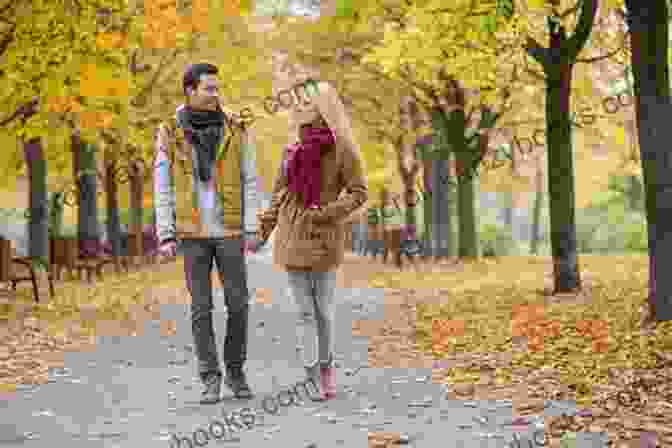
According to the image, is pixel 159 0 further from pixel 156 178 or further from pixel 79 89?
pixel 156 178

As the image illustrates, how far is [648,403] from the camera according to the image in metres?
7.09

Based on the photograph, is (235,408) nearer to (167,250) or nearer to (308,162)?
(167,250)

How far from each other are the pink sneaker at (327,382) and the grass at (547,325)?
130 cm

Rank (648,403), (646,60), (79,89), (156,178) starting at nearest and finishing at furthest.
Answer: (648,403) < (156,178) < (646,60) < (79,89)

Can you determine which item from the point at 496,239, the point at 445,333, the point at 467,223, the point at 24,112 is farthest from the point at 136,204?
the point at 445,333

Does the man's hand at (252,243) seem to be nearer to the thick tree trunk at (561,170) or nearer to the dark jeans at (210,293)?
the dark jeans at (210,293)

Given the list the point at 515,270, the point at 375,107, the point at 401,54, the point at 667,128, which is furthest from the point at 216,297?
the point at 375,107

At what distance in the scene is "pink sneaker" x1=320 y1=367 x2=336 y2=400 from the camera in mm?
7879

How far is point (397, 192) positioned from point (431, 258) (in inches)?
382

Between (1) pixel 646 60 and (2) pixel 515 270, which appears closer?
(1) pixel 646 60

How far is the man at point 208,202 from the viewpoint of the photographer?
7.66 meters

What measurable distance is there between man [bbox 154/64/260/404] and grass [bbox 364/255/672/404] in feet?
6.97

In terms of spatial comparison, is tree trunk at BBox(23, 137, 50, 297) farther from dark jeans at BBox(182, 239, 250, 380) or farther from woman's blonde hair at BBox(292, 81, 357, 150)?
woman's blonde hair at BBox(292, 81, 357, 150)

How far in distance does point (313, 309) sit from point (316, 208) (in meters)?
0.71
